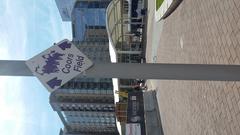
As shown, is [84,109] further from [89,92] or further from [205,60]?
[205,60]

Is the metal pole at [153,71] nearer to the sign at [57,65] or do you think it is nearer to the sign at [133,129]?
the sign at [57,65]

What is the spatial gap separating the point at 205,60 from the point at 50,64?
17.3 feet

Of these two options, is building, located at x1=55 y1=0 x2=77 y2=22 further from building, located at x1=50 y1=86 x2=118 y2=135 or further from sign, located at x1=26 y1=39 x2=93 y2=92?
sign, located at x1=26 y1=39 x2=93 y2=92

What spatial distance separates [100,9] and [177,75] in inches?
3651

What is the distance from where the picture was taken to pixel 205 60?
8.96 meters

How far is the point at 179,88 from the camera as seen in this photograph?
481 inches

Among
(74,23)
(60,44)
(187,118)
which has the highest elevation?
(60,44)

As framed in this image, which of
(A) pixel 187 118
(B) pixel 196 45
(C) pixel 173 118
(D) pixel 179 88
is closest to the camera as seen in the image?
(B) pixel 196 45

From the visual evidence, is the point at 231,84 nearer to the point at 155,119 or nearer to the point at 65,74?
the point at 65,74

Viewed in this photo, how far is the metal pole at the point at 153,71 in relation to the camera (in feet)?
13.6

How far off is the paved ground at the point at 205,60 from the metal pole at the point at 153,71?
2.83m

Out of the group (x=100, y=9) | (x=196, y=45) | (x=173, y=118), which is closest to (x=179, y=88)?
(x=173, y=118)

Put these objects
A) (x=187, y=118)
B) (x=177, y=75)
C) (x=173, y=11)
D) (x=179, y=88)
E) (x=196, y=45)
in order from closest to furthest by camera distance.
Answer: (x=177, y=75) < (x=196, y=45) < (x=187, y=118) < (x=179, y=88) < (x=173, y=11)

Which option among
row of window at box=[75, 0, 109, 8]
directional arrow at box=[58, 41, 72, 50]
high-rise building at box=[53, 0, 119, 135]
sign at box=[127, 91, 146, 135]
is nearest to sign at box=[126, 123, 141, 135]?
sign at box=[127, 91, 146, 135]
